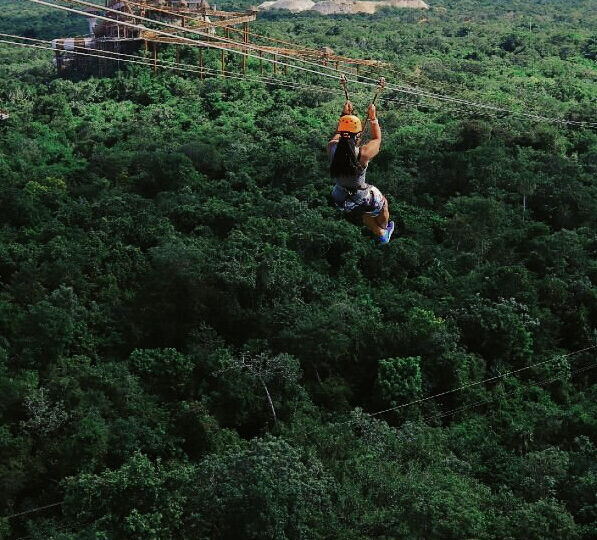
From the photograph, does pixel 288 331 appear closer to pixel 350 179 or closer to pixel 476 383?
pixel 476 383

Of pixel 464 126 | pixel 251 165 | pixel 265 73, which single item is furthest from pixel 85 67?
pixel 464 126

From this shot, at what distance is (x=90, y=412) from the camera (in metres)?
19.7

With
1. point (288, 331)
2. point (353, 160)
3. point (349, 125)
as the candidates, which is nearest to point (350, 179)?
point (353, 160)

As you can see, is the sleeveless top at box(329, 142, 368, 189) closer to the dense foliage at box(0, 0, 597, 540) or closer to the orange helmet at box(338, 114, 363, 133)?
the orange helmet at box(338, 114, 363, 133)

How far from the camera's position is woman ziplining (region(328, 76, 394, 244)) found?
10.5m

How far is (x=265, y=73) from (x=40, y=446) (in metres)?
28.0

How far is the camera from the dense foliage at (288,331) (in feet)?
56.1

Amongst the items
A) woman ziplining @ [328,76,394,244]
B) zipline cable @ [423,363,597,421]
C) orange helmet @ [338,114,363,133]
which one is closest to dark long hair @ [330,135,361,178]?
woman ziplining @ [328,76,394,244]

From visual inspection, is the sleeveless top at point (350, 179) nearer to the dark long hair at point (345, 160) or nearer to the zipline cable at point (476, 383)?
A: the dark long hair at point (345, 160)

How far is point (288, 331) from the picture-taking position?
22.9 meters

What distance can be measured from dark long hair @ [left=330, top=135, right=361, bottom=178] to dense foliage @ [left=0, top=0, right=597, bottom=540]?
7337 mm

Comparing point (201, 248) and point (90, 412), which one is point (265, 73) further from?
point (90, 412)

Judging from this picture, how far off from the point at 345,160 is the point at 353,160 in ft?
0.29

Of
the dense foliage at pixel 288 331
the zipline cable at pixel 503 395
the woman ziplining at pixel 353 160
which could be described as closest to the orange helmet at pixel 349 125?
the woman ziplining at pixel 353 160
